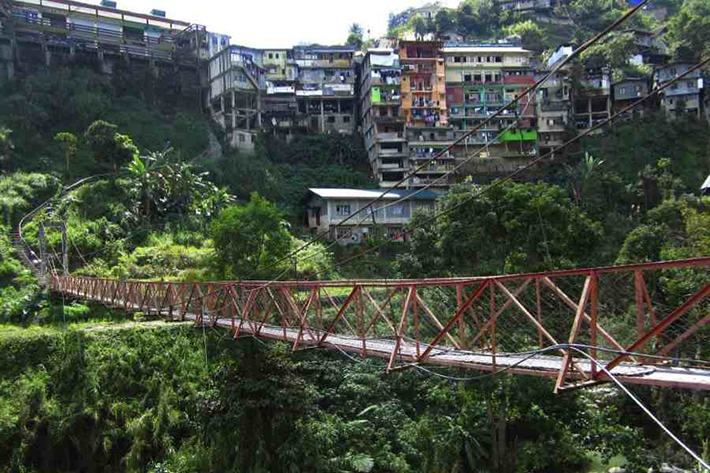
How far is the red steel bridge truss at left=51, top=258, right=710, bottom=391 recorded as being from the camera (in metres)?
5.48

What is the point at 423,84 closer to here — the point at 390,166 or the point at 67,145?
the point at 390,166

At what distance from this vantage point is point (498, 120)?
130 ft

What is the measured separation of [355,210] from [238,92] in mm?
12922

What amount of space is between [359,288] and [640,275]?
414 centimetres

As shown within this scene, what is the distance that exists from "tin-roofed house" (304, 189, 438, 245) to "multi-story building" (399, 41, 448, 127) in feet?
24.2

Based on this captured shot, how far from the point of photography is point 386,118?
3803 centimetres

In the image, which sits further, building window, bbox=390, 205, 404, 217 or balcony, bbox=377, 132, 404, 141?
balcony, bbox=377, 132, 404, 141

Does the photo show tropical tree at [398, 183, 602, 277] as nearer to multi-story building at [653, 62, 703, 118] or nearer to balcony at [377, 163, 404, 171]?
balcony at [377, 163, 404, 171]

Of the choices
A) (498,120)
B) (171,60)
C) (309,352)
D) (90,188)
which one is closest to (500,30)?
(498,120)

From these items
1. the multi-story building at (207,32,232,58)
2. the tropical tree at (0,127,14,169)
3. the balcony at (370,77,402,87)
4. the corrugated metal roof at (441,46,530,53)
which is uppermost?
the multi-story building at (207,32,232,58)

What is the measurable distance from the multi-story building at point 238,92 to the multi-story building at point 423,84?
31.6 feet

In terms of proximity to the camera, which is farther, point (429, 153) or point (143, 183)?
point (429, 153)

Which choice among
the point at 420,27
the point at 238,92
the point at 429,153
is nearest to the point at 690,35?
the point at 429,153

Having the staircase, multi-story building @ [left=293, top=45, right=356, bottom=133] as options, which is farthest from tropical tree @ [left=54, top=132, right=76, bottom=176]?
multi-story building @ [left=293, top=45, right=356, bottom=133]
